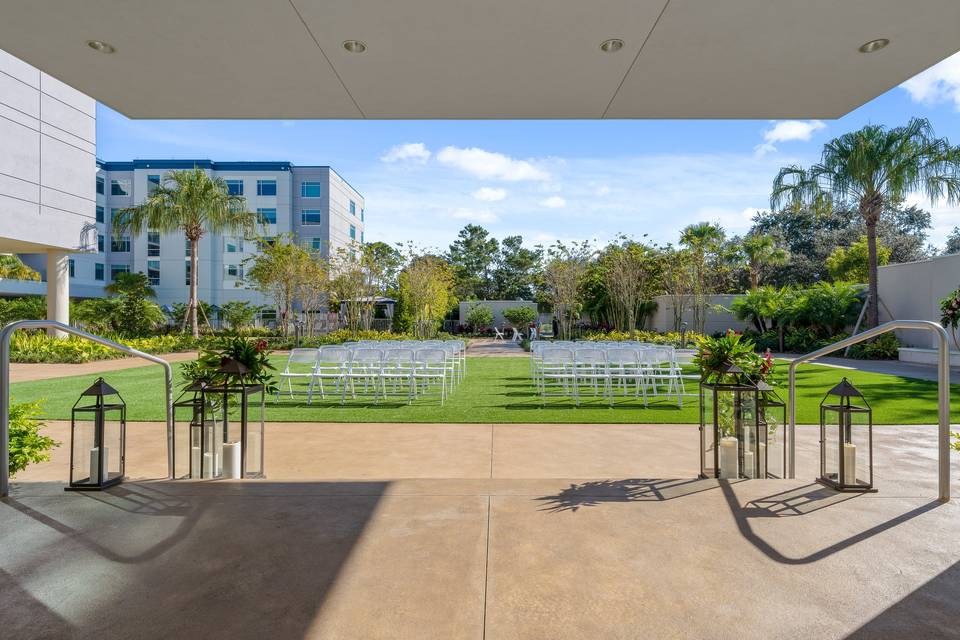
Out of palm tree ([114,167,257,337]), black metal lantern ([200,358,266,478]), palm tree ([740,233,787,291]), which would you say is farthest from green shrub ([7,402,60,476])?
palm tree ([740,233,787,291])

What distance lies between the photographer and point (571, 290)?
22344mm

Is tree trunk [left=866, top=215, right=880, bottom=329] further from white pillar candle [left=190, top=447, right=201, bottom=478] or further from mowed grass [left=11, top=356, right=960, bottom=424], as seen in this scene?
white pillar candle [left=190, top=447, right=201, bottom=478]

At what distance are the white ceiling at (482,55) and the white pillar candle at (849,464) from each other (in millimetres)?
2434

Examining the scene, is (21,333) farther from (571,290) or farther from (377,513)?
(377,513)

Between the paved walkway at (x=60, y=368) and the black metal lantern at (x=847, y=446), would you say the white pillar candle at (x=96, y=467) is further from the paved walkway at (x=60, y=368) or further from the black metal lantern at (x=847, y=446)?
the paved walkway at (x=60, y=368)

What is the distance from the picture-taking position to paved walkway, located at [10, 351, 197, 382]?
43.5 ft

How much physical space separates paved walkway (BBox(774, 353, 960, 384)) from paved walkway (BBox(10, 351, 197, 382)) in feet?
58.2

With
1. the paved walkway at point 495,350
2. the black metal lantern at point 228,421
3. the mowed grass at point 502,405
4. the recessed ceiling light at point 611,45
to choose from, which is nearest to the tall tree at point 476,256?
the paved walkway at point 495,350

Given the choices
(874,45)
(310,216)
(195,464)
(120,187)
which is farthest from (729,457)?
(120,187)

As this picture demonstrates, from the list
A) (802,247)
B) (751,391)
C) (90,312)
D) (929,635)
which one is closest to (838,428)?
(751,391)

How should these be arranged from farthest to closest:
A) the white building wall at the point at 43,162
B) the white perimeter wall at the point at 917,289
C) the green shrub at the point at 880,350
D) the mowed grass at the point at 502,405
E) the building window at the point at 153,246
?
the building window at the point at 153,246
the green shrub at the point at 880,350
the white perimeter wall at the point at 917,289
the white building wall at the point at 43,162
the mowed grass at the point at 502,405

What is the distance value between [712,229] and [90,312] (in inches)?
1117

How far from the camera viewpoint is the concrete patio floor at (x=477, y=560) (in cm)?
209

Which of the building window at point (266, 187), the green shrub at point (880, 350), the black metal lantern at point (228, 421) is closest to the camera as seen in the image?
the black metal lantern at point (228, 421)
